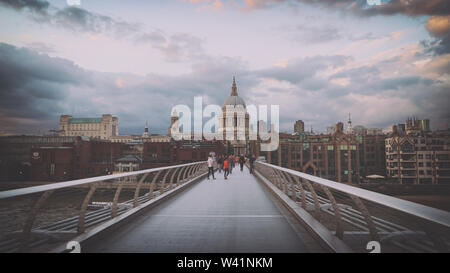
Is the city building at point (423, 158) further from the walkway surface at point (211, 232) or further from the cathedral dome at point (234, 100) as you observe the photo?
the cathedral dome at point (234, 100)

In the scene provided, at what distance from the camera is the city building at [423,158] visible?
2185 inches

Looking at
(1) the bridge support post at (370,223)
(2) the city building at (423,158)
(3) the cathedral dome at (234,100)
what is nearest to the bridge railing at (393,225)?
(1) the bridge support post at (370,223)

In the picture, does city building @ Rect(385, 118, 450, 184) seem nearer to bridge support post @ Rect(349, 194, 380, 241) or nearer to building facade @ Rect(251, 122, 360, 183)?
building facade @ Rect(251, 122, 360, 183)

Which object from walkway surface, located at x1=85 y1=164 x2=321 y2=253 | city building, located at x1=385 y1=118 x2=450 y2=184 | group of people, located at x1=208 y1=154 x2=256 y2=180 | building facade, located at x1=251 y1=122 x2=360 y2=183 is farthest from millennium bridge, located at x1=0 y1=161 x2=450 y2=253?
building facade, located at x1=251 y1=122 x2=360 y2=183

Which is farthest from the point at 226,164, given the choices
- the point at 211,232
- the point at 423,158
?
the point at 423,158

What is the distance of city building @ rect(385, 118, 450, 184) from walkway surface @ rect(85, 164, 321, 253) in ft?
208

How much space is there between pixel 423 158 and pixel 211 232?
7131cm

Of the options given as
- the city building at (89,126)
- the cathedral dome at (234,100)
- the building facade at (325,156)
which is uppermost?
the cathedral dome at (234,100)

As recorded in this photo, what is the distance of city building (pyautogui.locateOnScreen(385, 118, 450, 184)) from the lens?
55500 millimetres

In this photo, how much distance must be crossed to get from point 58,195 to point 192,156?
6659 centimetres

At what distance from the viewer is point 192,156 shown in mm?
69625

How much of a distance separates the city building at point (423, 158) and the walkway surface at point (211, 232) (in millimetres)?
63301
